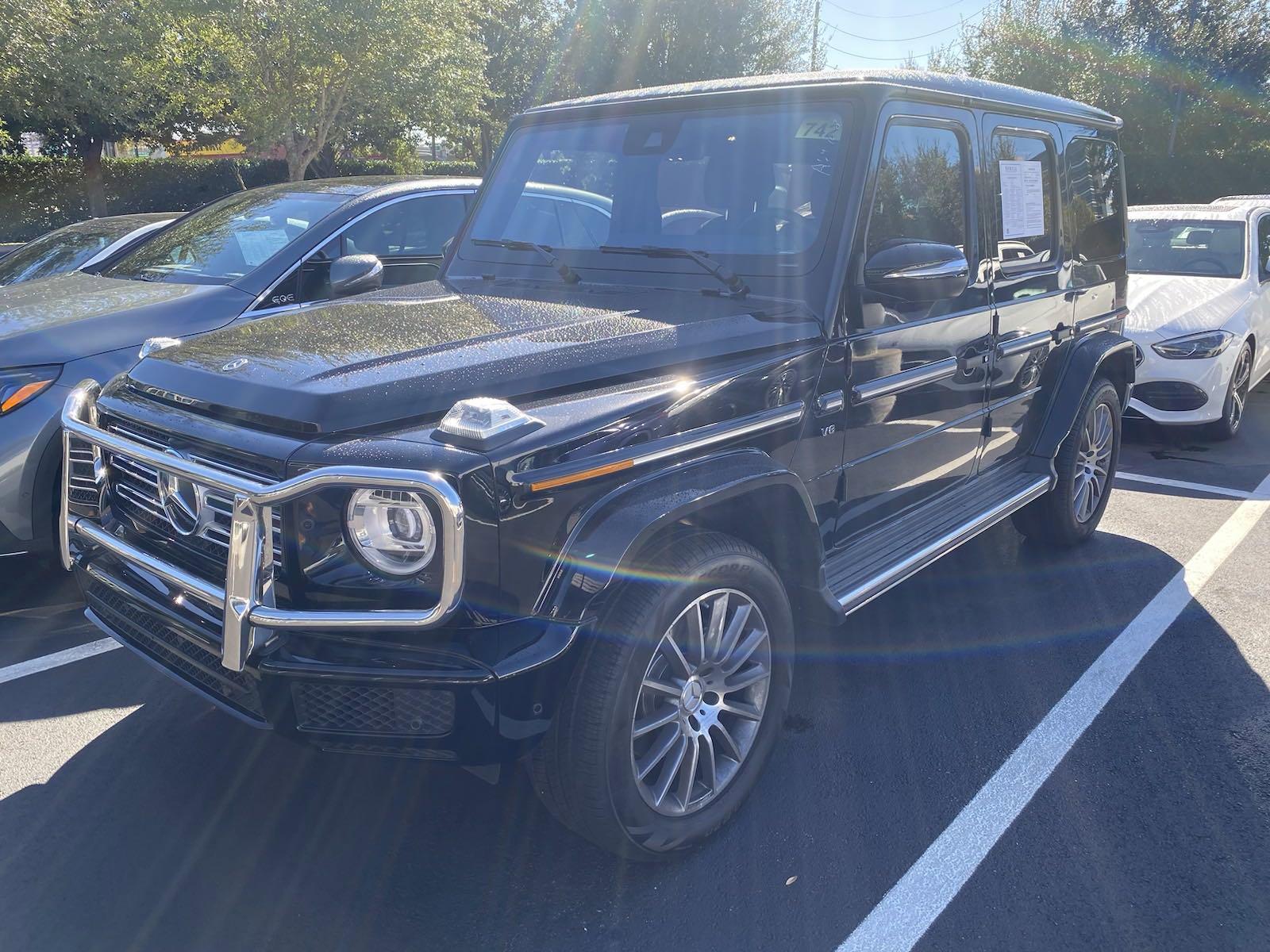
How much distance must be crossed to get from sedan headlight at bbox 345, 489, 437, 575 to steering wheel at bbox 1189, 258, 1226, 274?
8.02 metres

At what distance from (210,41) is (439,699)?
15.0 metres

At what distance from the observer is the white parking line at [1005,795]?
2619mm

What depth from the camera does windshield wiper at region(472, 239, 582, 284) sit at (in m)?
3.62

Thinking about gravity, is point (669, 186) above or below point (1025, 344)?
above

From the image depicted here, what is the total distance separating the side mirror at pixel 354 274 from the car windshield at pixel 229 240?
128 centimetres

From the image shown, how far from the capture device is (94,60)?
1568 centimetres

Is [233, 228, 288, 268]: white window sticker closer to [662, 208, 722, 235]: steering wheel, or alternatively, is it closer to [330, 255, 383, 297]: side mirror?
[330, 255, 383, 297]: side mirror

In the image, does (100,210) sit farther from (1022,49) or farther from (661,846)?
(661,846)

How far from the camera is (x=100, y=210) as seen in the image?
74.9 feet

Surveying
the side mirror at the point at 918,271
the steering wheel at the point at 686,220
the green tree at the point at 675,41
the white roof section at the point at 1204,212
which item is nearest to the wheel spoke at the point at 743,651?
the side mirror at the point at 918,271

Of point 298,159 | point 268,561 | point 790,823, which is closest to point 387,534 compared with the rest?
point 268,561

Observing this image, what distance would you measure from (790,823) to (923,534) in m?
1.28

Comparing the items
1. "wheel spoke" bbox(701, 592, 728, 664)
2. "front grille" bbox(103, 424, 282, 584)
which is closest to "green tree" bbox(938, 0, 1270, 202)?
"wheel spoke" bbox(701, 592, 728, 664)

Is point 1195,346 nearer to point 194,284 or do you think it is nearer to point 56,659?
point 194,284
